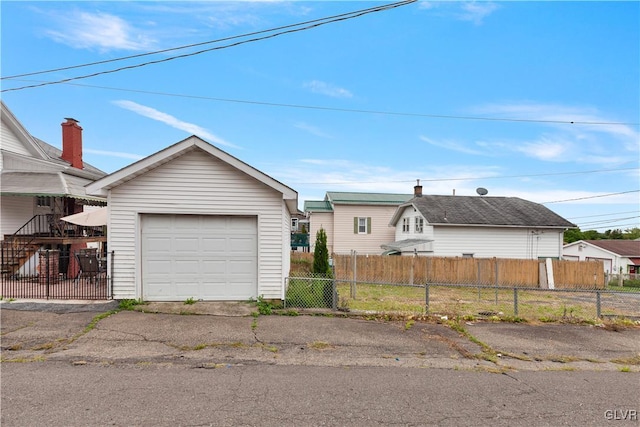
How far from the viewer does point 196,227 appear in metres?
8.77

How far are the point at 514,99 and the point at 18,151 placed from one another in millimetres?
25156

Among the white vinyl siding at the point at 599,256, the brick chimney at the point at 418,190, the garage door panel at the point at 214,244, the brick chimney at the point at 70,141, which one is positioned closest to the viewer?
the garage door panel at the point at 214,244

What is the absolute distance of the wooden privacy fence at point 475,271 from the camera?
16844mm

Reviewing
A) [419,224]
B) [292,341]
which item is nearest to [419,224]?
[419,224]

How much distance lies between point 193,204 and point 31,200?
36.4 feet

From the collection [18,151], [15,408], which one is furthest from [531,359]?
[18,151]

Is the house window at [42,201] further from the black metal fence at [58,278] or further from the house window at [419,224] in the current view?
the house window at [419,224]

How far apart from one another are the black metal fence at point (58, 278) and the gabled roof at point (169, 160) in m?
1.80

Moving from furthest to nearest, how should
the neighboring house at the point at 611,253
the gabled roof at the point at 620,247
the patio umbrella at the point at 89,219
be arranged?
the gabled roof at the point at 620,247 → the neighboring house at the point at 611,253 → the patio umbrella at the point at 89,219

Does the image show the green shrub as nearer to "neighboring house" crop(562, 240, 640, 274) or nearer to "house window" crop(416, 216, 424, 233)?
"house window" crop(416, 216, 424, 233)

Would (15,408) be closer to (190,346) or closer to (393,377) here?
(190,346)

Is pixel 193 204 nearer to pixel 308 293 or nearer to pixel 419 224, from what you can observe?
pixel 308 293

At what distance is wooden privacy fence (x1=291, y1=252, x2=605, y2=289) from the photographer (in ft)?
55.3

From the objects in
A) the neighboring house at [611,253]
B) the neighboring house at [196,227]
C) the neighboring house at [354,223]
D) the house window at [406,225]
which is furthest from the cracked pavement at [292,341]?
the neighboring house at [611,253]
